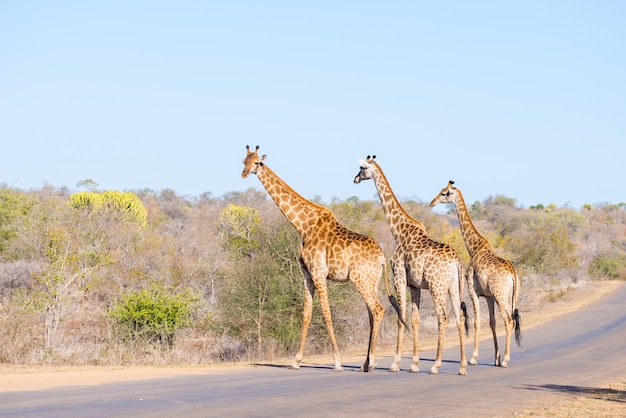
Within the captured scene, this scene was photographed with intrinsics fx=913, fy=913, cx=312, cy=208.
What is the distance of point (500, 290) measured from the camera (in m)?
17.7

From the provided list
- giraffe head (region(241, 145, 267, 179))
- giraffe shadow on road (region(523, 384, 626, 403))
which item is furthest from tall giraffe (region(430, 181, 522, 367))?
giraffe head (region(241, 145, 267, 179))

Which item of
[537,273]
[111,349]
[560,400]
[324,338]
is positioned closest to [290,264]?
[324,338]

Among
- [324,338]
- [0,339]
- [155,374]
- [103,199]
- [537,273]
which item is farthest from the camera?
[103,199]

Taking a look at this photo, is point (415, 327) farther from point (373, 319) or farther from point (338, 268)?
point (338, 268)

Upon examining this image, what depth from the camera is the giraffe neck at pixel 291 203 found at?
56.6 ft

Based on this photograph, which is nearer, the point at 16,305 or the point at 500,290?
the point at 500,290

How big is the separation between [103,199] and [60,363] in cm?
4035

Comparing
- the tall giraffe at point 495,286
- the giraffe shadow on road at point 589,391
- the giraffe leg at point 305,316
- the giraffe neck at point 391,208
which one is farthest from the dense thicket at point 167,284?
the giraffe shadow on road at point 589,391

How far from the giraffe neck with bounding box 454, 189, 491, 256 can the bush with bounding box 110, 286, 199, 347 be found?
739cm

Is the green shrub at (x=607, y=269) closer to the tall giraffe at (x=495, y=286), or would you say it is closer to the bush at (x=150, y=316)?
the bush at (x=150, y=316)

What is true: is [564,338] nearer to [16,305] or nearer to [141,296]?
[141,296]

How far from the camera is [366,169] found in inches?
715

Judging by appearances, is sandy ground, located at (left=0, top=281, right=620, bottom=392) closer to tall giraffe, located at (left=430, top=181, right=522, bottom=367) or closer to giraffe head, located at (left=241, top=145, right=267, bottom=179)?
giraffe head, located at (left=241, top=145, right=267, bottom=179)

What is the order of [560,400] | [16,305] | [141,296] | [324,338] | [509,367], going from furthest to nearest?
[324,338] → [141,296] → [16,305] → [509,367] → [560,400]
